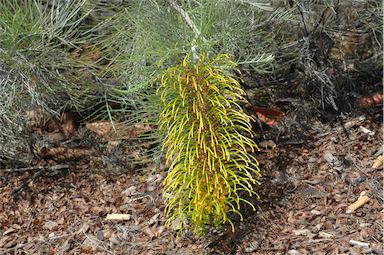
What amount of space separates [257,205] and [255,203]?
0.02 meters

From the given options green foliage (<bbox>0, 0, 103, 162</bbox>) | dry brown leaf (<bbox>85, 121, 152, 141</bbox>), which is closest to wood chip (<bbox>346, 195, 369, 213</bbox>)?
dry brown leaf (<bbox>85, 121, 152, 141</bbox>)

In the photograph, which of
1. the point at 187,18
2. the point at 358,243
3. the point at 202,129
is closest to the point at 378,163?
the point at 358,243

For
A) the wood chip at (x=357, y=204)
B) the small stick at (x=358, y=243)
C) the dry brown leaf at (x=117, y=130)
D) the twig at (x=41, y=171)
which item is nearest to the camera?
the small stick at (x=358, y=243)

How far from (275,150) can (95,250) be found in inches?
53.3

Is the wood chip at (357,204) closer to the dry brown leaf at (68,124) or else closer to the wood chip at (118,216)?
the wood chip at (118,216)

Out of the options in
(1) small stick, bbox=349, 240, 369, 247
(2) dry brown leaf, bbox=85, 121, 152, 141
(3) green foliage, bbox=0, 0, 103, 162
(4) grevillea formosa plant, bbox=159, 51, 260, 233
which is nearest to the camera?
(4) grevillea formosa plant, bbox=159, 51, 260, 233

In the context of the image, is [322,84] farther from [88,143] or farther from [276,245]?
[88,143]

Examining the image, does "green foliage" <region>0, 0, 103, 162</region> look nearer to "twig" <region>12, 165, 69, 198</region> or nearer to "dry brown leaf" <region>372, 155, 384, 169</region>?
"twig" <region>12, 165, 69, 198</region>

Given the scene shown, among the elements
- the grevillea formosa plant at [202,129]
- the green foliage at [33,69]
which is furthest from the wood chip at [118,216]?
the green foliage at [33,69]

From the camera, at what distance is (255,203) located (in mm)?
3408

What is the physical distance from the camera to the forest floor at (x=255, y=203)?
3.16 m

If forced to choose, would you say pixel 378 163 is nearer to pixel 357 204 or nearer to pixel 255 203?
pixel 357 204

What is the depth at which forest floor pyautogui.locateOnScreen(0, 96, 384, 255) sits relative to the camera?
10.4 ft

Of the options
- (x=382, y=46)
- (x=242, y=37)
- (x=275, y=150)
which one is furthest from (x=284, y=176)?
(x=382, y=46)
